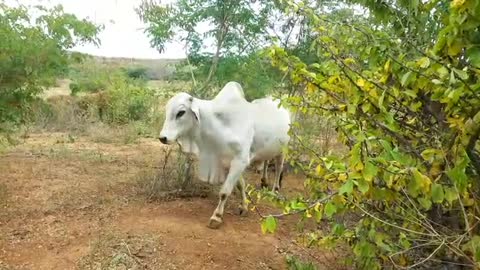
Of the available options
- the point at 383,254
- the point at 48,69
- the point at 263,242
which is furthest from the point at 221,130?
the point at 383,254

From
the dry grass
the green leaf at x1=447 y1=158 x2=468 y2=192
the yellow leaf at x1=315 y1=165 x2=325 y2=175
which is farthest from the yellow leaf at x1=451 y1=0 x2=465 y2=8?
the dry grass

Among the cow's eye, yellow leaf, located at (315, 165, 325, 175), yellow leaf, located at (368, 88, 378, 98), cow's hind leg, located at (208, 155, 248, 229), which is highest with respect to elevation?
yellow leaf, located at (368, 88, 378, 98)

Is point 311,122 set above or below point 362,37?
below

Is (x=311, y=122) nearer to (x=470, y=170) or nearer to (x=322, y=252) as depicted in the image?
(x=322, y=252)

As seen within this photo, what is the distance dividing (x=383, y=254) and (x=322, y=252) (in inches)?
76.6

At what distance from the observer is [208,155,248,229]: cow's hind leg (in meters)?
4.88

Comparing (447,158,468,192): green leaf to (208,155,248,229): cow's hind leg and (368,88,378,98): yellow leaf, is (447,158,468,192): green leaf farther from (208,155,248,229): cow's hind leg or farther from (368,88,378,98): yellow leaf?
(208,155,248,229): cow's hind leg

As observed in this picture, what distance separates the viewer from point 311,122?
7504 mm

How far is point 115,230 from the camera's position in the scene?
15.1 ft

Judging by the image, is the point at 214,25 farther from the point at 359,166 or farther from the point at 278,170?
the point at 359,166

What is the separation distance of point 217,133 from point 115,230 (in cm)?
129

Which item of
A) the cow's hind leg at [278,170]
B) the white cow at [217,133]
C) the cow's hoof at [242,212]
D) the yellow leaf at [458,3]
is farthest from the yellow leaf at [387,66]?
the cow's hind leg at [278,170]

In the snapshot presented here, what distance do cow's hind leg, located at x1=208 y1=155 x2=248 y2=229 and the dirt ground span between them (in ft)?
0.29

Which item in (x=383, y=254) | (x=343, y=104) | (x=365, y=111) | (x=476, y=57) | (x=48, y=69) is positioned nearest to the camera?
(x=476, y=57)
